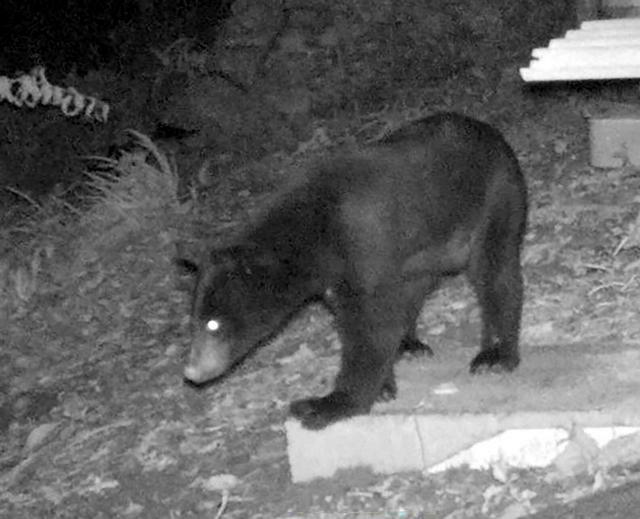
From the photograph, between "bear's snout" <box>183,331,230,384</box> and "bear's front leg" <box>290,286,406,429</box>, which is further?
"bear's snout" <box>183,331,230,384</box>

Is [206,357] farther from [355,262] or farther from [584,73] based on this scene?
[584,73]

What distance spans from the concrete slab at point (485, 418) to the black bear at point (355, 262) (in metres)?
0.11

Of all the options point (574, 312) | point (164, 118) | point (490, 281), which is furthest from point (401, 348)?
point (164, 118)

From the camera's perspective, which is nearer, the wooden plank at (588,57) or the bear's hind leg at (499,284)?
the wooden plank at (588,57)

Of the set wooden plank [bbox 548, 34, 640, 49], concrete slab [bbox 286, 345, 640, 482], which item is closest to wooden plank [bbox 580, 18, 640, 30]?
wooden plank [bbox 548, 34, 640, 49]

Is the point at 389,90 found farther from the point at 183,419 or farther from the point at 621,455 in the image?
the point at 621,455

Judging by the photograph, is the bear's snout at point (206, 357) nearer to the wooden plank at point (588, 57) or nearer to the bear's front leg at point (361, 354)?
the bear's front leg at point (361, 354)

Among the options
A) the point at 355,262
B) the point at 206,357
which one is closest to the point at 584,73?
the point at 355,262

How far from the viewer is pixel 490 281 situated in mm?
6051

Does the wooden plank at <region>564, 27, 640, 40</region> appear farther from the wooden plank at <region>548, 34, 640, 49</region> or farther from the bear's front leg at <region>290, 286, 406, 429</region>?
the bear's front leg at <region>290, 286, 406, 429</region>

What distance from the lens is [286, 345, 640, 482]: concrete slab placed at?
17.1 ft

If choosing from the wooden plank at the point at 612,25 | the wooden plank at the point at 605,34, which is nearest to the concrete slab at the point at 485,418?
the wooden plank at the point at 605,34

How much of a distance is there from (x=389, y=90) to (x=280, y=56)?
3.19ft

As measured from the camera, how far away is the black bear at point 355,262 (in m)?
5.47
